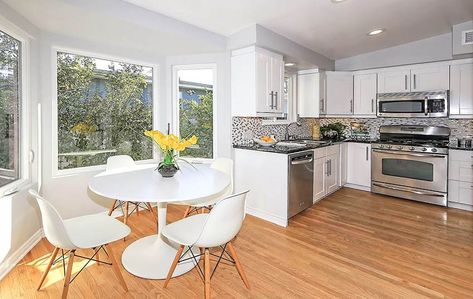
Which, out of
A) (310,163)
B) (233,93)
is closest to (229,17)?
(233,93)

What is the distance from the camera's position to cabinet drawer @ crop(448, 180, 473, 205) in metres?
3.56

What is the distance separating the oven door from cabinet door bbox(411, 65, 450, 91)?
108 centimetres

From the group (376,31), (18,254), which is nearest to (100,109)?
(18,254)

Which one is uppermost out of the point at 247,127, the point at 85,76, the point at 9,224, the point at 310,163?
the point at 85,76

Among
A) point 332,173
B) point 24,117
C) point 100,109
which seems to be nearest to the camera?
point 24,117

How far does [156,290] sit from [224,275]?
54 cm

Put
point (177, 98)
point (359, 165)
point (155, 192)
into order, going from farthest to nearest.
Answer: point (359, 165), point (177, 98), point (155, 192)

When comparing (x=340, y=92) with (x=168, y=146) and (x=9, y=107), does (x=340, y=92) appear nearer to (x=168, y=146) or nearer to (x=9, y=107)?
(x=168, y=146)

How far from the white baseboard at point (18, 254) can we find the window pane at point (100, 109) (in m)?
0.76

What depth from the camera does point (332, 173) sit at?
4.27m

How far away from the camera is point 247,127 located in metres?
3.81

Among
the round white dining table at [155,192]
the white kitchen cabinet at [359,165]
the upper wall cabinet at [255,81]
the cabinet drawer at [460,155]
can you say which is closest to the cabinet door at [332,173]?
the white kitchen cabinet at [359,165]

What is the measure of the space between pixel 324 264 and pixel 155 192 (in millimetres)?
1603

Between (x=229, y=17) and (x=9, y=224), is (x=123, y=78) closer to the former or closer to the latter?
(x=229, y=17)
